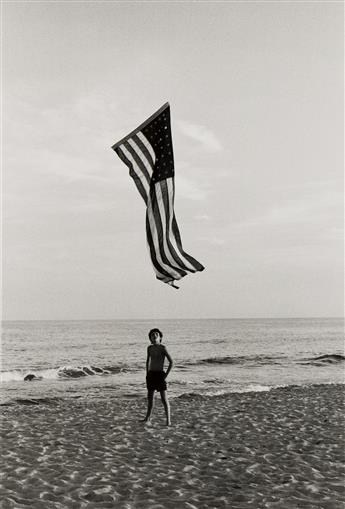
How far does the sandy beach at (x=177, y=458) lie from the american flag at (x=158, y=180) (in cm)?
322

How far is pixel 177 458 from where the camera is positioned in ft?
28.5

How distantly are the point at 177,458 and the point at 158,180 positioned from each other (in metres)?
4.97

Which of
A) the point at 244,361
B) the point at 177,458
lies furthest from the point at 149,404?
the point at 244,361

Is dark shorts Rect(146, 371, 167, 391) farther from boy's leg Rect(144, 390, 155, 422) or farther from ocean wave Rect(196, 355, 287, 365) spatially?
ocean wave Rect(196, 355, 287, 365)

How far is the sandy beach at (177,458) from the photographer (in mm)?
6668

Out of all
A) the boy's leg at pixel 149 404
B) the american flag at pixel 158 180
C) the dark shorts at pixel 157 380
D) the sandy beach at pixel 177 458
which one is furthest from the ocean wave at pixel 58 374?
the american flag at pixel 158 180

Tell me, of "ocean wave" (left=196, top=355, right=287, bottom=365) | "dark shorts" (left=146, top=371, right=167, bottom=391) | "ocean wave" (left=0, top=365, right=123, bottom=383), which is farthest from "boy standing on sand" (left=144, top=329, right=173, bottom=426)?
"ocean wave" (left=196, top=355, right=287, bottom=365)

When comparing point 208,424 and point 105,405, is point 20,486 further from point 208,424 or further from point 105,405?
point 105,405

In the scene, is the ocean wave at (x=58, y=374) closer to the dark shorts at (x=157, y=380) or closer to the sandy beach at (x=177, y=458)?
the sandy beach at (x=177, y=458)

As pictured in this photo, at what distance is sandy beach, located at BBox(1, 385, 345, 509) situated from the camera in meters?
6.67

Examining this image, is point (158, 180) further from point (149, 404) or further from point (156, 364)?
point (149, 404)

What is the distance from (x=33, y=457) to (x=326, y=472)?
5.04 meters

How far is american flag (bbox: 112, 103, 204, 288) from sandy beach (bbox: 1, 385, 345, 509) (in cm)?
322

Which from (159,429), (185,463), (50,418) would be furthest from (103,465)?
(50,418)
